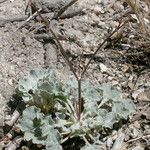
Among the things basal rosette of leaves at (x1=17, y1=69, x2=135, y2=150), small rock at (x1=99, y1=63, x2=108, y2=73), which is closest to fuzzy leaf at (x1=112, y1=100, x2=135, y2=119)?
basal rosette of leaves at (x1=17, y1=69, x2=135, y2=150)

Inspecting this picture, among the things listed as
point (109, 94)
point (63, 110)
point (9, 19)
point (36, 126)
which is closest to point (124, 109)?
point (109, 94)

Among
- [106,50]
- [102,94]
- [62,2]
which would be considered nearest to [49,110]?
[102,94]

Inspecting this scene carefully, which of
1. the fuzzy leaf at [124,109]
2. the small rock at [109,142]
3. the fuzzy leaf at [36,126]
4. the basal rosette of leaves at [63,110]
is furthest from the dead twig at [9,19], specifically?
the small rock at [109,142]

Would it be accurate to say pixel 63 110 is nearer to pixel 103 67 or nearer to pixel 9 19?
pixel 103 67

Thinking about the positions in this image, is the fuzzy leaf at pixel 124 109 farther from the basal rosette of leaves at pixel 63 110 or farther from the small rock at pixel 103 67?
the small rock at pixel 103 67

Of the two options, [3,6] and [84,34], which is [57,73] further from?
[3,6]

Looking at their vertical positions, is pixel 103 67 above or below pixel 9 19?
below

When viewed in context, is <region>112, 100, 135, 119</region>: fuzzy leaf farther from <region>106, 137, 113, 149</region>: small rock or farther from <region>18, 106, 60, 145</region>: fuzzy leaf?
<region>18, 106, 60, 145</region>: fuzzy leaf

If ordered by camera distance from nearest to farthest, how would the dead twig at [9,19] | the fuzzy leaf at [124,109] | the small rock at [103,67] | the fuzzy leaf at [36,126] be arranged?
1. the fuzzy leaf at [36,126]
2. the fuzzy leaf at [124,109]
3. the small rock at [103,67]
4. the dead twig at [9,19]

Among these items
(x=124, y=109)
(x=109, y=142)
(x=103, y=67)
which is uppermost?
(x=103, y=67)
